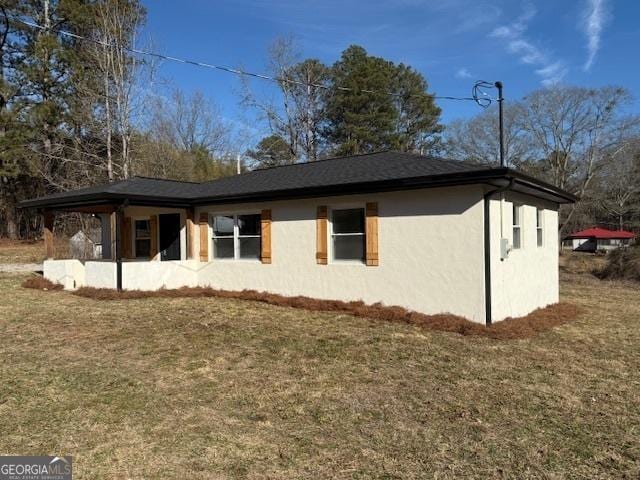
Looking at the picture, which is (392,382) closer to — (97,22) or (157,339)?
(157,339)

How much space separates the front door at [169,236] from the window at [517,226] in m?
8.99

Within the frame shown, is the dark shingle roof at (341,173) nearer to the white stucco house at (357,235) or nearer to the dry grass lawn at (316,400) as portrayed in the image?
the white stucco house at (357,235)

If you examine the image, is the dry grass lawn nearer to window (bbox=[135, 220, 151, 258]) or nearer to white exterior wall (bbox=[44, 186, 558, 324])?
white exterior wall (bbox=[44, 186, 558, 324])

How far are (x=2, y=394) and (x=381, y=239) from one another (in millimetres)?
6607

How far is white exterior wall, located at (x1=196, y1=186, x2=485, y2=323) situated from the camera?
820 cm

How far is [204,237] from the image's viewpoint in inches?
500

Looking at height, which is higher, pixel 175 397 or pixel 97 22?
pixel 97 22

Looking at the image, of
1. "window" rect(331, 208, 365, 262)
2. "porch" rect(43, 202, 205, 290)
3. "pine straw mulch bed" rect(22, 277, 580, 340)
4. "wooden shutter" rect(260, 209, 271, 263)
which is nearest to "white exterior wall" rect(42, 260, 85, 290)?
"porch" rect(43, 202, 205, 290)

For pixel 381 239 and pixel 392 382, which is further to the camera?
pixel 381 239

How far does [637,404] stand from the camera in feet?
15.1

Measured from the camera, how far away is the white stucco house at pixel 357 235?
27.0 feet

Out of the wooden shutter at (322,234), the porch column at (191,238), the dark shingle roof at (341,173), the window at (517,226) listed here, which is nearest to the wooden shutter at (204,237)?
the porch column at (191,238)

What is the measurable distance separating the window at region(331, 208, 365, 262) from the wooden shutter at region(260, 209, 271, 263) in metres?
1.82

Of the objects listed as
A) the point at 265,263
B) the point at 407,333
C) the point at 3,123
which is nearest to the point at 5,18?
the point at 3,123
